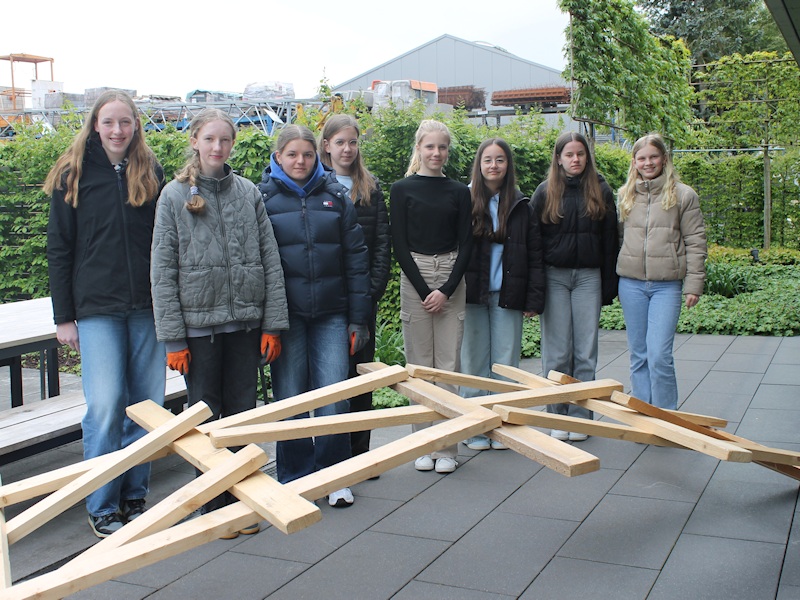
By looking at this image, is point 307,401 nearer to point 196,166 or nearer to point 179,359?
point 179,359

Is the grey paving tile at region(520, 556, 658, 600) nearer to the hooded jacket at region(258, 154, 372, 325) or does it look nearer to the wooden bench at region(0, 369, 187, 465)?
the hooded jacket at region(258, 154, 372, 325)

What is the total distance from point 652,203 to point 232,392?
9.79 feet

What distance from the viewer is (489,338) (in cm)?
561

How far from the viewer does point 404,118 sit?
29.8 feet

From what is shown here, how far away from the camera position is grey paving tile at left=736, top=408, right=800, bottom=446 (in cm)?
550

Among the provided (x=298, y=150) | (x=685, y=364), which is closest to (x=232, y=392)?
(x=298, y=150)

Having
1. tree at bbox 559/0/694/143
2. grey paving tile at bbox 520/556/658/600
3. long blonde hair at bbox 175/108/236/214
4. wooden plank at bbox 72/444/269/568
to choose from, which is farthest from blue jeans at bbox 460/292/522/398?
tree at bbox 559/0/694/143

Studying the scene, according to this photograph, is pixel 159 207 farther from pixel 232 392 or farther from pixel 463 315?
pixel 463 315

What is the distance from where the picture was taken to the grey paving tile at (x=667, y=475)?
451 centimetres

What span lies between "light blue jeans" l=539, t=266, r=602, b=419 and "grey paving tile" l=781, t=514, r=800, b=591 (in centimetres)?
182

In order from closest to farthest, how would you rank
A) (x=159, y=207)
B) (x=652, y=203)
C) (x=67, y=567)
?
(x=67, y=567) < (x=159, y=207) < (x=652, y=203)

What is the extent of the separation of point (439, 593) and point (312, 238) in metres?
1.91

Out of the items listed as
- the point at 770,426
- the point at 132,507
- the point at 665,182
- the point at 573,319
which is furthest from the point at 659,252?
the point at 132,507

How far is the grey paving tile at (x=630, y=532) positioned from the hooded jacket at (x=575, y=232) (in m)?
1.66
